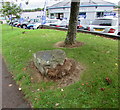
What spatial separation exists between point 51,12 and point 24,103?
1296 inches

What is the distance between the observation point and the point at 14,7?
15.0m

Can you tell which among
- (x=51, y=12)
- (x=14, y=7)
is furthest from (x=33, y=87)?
(x=51, y=12)

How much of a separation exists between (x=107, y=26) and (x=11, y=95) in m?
8.11

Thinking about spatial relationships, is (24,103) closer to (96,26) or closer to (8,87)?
(8,87)

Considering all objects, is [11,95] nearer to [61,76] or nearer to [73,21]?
[61,76]

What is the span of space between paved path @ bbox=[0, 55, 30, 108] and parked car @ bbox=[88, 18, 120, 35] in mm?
7643

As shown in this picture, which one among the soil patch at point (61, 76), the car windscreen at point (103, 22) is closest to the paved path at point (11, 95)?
the soil patch at point (61, 76)

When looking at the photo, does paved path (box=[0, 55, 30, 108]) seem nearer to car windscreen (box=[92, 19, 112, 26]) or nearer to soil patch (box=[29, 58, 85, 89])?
soil patch (box=[29, 58, 85, 89])

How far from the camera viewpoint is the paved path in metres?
2.91

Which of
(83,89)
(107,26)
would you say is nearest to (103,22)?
(107,26)

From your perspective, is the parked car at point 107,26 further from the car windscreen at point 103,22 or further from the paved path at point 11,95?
the paved path at point 11,95

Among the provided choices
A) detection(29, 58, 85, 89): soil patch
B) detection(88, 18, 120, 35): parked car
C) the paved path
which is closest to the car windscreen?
detection(88, 18, 120, 35): parked car

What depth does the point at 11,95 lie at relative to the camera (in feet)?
10.7

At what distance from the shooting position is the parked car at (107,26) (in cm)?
841
